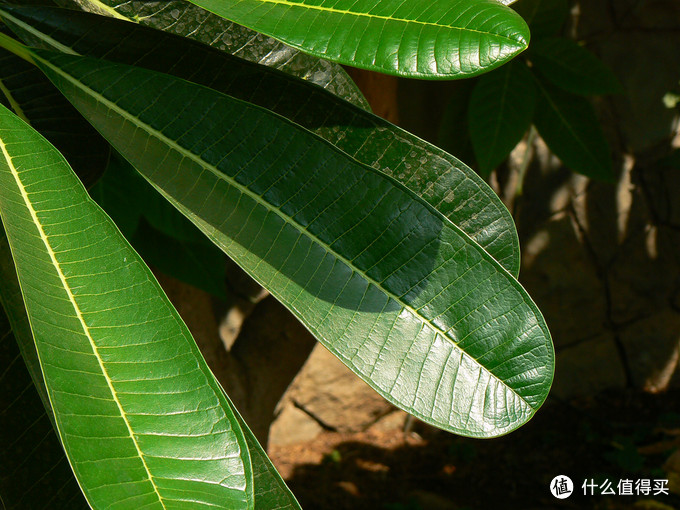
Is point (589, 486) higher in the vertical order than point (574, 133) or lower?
lower

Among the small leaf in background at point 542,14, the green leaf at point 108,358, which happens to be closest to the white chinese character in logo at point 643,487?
the small leaf in background at point 542,14

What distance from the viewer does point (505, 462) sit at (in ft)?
8.74

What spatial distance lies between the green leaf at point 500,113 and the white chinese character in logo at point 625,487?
5.03 ft

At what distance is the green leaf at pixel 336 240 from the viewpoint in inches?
19.1

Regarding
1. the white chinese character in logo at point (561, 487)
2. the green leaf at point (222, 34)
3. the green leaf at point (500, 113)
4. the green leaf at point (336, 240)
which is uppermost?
the green leaf at point (500, 113)

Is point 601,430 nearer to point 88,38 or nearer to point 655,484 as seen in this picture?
point 655,484

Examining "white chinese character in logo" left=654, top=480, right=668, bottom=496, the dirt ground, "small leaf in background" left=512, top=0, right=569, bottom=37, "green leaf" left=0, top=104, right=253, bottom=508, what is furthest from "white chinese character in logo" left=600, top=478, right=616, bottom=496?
"green leaf" left=0, top=104, right=253, bottom=508

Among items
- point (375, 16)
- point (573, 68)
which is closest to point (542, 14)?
point (573, 68)

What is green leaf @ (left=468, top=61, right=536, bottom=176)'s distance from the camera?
4.61ft

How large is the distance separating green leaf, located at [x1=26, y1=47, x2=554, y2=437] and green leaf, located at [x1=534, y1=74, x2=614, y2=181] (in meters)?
1.25

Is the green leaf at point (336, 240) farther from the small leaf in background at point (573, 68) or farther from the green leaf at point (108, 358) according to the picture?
the small leaf in background at point (573, 68)

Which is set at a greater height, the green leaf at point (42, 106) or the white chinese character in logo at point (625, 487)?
the white chinese character in logo at point (625, 487)

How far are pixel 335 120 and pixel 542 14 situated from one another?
45.2 inches

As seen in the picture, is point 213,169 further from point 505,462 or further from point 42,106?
point 505,462
